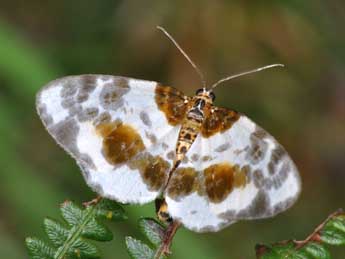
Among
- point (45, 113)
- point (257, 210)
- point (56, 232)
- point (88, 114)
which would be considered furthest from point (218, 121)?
point (56, 232)

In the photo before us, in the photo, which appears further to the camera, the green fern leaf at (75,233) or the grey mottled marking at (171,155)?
the grey mottled marking at (171,155)

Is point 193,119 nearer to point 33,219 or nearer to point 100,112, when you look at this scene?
point 100,112

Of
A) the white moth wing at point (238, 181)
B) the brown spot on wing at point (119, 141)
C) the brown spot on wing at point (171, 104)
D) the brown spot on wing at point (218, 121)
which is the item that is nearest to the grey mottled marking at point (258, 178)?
the white moth wing at point (238, 181)

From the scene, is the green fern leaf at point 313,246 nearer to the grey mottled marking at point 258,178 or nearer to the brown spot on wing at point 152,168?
the grey mottled marking at point 258,178

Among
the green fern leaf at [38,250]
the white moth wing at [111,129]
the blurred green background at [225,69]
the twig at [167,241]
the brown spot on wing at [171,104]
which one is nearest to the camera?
the green fern leaf at [38,250]

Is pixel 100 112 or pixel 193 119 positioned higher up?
pixel 100 112

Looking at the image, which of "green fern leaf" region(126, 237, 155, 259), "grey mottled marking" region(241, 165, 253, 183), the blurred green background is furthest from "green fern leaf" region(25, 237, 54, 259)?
the blurred green background

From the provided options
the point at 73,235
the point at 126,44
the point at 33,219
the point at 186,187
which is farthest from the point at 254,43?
the point at 73,235
